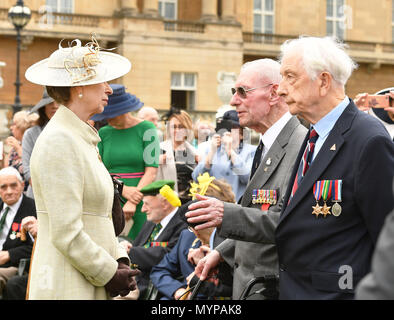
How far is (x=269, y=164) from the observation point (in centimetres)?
474

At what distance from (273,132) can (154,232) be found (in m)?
3.25

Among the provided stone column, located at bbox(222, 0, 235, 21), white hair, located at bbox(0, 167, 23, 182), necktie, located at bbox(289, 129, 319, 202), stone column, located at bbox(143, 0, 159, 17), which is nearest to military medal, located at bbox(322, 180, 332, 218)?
necktie, located at bbox(289, 129, 319, 202)

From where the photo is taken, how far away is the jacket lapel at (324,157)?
13.1 feet

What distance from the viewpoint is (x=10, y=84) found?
36.8 metres

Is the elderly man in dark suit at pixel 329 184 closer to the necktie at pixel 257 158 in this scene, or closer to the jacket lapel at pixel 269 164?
the jacket lapel at pixel 269 164

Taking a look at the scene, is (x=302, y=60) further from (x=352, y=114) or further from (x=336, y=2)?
(x=336, y=2)

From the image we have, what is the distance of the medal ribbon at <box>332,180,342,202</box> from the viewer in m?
3.87

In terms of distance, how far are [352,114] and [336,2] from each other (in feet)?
140

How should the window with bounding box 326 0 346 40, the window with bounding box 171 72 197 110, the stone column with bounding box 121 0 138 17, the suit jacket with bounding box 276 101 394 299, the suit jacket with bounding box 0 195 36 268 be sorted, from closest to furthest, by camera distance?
1. the suit jacket with bounding box 276 101 394 299
2. the suit jacket with bounding box 0 195 36 268
3. the stone column with bounding box 121 0 138 17
4. the window with bounding box 171 72 197 110
5. the window with bounding box 326 0 346 40

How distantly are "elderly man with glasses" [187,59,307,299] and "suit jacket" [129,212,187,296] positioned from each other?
2.56 meters

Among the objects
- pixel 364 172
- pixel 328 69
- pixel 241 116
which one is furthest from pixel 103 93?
pixel 364 172

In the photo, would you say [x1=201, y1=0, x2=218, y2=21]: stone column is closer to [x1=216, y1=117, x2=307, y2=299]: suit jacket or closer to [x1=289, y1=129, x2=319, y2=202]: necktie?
[x1=216, y1=117, x2=307, y2=299]: suit jacket

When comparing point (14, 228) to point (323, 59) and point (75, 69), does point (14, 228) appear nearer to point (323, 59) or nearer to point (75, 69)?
point (75, 69)

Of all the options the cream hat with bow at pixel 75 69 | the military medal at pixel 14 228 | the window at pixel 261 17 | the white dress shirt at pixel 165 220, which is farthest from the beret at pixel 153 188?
the window at pixel 261 17
